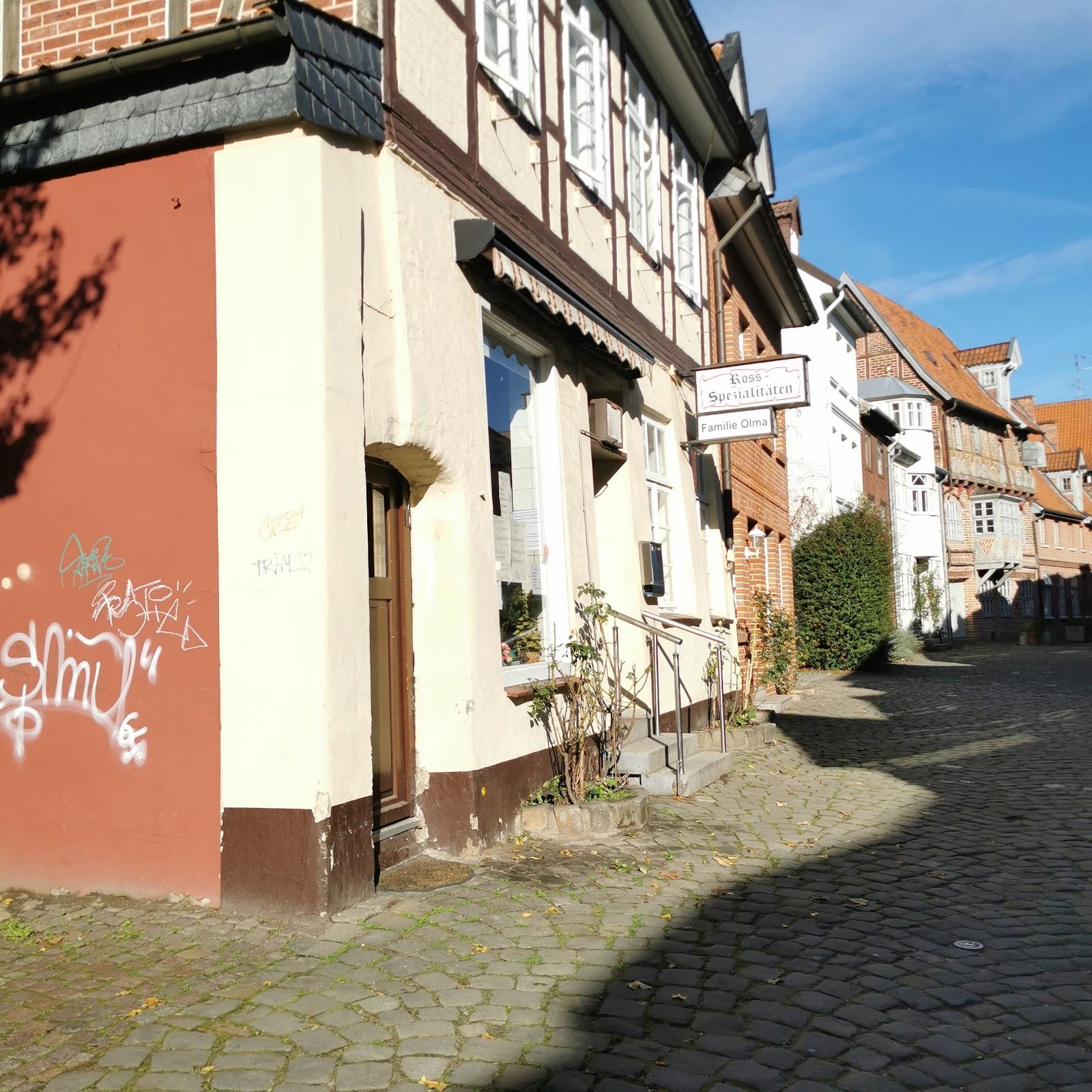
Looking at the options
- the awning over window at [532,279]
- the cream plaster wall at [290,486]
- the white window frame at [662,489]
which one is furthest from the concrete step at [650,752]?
the cream plaster wall at [290,486]

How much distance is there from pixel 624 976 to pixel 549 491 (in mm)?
4540

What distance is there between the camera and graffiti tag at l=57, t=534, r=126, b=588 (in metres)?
5.80

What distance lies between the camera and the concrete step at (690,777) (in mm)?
8594

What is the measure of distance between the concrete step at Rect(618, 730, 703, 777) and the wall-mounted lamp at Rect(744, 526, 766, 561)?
6244 millimetres

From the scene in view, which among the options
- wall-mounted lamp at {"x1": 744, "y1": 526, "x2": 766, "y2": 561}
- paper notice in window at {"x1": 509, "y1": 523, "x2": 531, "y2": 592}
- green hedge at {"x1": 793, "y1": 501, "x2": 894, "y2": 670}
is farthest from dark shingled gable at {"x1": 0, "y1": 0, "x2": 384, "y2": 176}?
green hedge at {"x1": 793, "y1": 501, "x2": 894, "y2": 670}

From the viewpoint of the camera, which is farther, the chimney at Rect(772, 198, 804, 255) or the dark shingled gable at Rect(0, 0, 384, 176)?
the chimney at Rect(772, 198, 804, 255)

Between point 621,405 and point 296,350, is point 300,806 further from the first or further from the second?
point 621,405

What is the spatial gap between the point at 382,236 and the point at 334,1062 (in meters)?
4.28

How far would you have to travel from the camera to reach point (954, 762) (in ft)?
35.2

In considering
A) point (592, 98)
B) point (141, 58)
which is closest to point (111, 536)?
point (141, 58)

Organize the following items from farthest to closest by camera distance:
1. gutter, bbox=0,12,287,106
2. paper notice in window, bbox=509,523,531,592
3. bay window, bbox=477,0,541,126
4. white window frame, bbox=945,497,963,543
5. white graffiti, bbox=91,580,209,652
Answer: white window frame, bbox=945,497,963,543 < paper notice in window, bbox=509,523,531,592 < bay window, bbox=477,0,541,126 < white graffiti, bbox=91,580,209,652 < gutter, bbox=0,12,287,106

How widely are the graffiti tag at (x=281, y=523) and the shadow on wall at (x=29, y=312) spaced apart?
1564 mm

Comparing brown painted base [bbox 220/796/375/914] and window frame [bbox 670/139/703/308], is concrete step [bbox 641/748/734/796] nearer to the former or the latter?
brown painted base [bbox 220/796/375/914]

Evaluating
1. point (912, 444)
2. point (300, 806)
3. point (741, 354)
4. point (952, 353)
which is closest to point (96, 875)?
point (300, 806)
